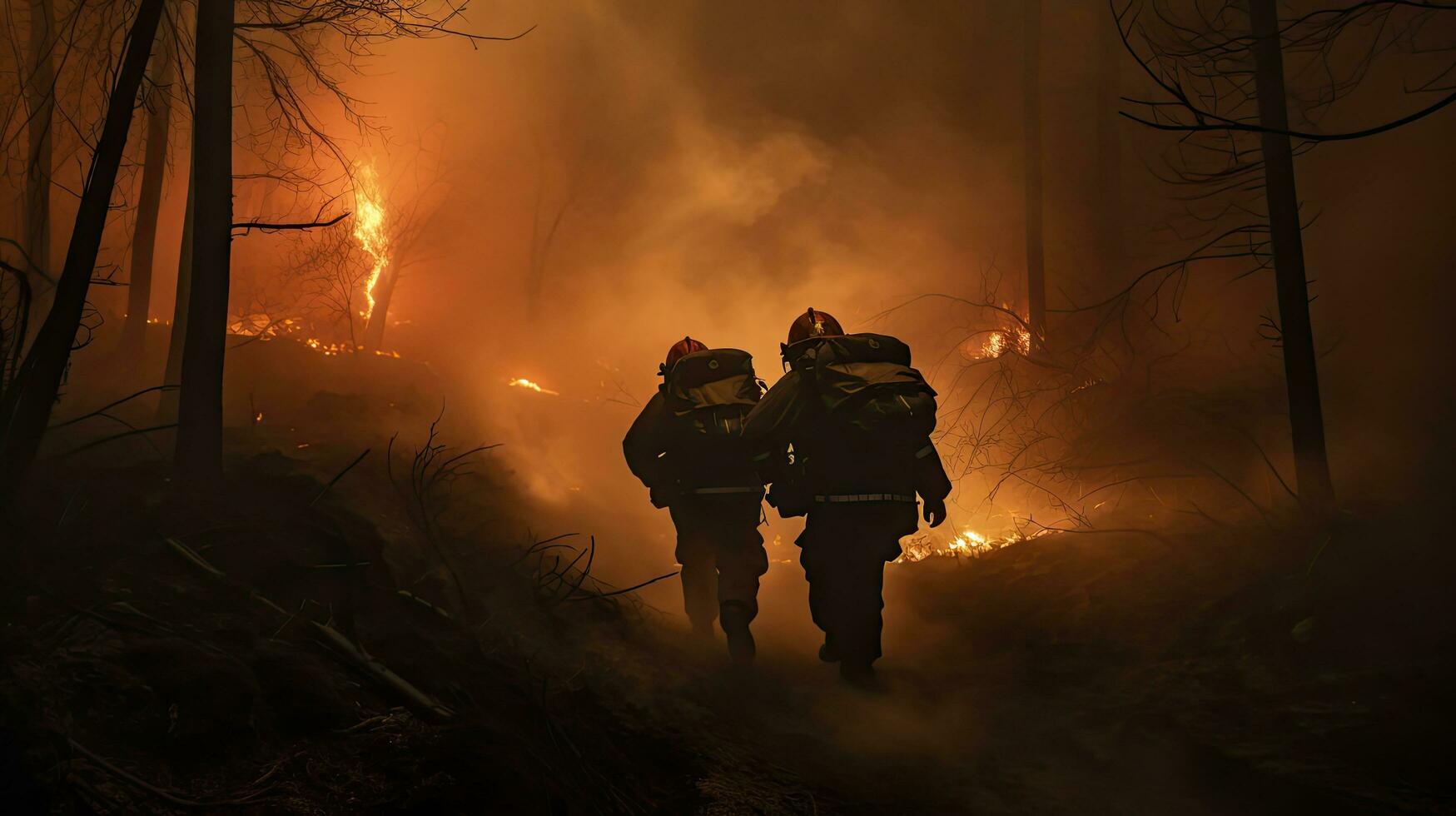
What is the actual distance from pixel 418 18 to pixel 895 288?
1571 cm

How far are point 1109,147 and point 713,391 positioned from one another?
11.0 meters

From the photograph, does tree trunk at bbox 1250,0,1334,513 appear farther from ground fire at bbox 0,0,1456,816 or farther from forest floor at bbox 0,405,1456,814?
forest floor at bbox 0,405,1456,814

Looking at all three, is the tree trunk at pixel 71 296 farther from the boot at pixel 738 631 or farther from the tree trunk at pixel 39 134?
the tree trunk at pixel 39 134

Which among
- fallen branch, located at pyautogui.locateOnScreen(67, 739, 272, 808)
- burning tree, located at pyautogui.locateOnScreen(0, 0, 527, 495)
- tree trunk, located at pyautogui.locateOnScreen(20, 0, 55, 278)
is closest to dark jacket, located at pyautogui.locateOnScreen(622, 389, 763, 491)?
burning tree, located at pyautogui.locateOnScreen(0, 0, 527, 495)

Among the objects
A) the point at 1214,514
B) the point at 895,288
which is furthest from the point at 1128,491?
the point at 895,288

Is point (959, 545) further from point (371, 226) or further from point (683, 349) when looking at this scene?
point (371, 226)

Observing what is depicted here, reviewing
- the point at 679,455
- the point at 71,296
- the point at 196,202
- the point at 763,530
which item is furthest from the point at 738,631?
the point at 763,530

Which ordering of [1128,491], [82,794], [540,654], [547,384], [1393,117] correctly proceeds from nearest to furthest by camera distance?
1. [82,794]
2. [540,654]
3. [1128,491]
4. [1393,117]
5. [547,384]

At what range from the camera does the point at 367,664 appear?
3.81 metres

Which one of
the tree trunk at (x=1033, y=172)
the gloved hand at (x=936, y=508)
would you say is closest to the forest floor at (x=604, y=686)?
the gloved hand at (x=936, y=508)

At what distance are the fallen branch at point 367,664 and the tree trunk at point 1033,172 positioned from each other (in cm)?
985

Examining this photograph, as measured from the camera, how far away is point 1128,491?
30.2ft

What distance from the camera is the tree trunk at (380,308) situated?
20.7m

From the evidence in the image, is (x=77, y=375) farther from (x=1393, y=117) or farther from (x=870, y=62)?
(x=870, y=62)
